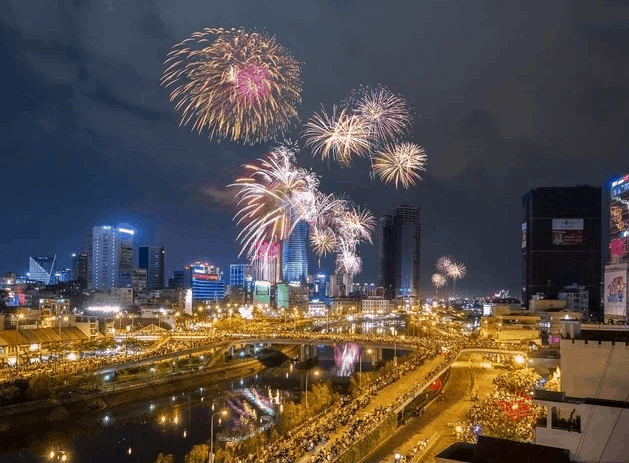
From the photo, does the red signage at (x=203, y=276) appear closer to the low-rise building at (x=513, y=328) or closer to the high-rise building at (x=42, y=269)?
the high-rise building at (x=42, y=269)

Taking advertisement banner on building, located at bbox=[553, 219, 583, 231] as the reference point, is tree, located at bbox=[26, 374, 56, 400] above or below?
below

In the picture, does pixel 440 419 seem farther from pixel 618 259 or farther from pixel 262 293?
pixel 262 293

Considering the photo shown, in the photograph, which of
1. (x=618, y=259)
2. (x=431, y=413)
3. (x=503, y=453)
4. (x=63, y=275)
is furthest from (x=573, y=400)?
(x=63, y=275)

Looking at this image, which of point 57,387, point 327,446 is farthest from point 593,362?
point 57,387

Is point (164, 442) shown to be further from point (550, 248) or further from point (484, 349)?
point (550, 248)

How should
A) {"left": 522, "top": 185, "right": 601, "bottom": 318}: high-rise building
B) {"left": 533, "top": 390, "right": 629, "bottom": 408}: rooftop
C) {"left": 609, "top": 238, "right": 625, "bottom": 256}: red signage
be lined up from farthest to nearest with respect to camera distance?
{"left": 522, "top": 185, "right": 601, "bottom": 318}: high-rise building → {"left": 609, "top": 238, "right": 625, "bottom": 256}: red signage → {"left": 533, "top": 390, "right": 629, "bottom": 408}: rooftop

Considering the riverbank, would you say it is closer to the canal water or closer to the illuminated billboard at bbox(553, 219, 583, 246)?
the canal water

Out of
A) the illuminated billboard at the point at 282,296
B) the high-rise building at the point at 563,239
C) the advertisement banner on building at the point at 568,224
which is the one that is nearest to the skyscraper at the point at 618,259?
the high-rise building at the point at 563,239

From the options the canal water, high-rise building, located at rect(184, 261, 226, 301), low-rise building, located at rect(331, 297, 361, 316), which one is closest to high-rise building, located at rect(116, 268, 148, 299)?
high-rise building, located at rect(184, 261, 226, 301)
